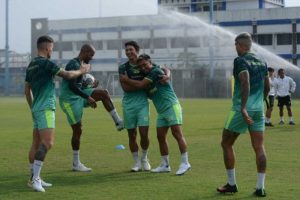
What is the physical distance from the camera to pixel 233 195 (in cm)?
909

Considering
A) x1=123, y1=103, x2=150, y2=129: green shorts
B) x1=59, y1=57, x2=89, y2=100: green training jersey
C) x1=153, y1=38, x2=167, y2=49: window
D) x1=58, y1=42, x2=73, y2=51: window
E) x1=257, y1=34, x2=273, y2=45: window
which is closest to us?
x1=59, y1=57, x2=89, y2=100: green training jersey

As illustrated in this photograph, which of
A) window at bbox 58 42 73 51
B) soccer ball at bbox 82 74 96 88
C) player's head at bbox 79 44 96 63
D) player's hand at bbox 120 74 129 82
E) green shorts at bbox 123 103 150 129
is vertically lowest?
green shorts at bbox 123 103 150 129

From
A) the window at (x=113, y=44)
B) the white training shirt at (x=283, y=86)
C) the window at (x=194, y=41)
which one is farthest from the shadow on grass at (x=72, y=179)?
the window at (x=113, y=44)

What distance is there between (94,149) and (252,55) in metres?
6.99

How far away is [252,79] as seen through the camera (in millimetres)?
9055

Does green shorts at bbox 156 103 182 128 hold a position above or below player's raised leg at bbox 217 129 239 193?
above

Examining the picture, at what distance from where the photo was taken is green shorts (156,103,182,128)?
1131 cm

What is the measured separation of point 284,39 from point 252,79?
2871 inches

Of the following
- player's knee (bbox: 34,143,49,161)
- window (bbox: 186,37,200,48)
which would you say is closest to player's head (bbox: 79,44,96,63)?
player's knee (bbox: 34,143,49,161)

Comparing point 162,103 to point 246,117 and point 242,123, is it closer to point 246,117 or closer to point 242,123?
point 242,123

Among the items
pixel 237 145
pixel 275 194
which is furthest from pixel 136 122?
pixel 237 145

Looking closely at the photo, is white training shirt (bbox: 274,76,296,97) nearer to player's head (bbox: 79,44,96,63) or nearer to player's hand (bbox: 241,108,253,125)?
player's head (bbox: 79,44,96,63)

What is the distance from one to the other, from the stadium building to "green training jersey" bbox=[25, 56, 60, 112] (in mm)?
58623

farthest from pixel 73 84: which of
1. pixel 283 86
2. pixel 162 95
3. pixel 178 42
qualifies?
pixel 178 42
